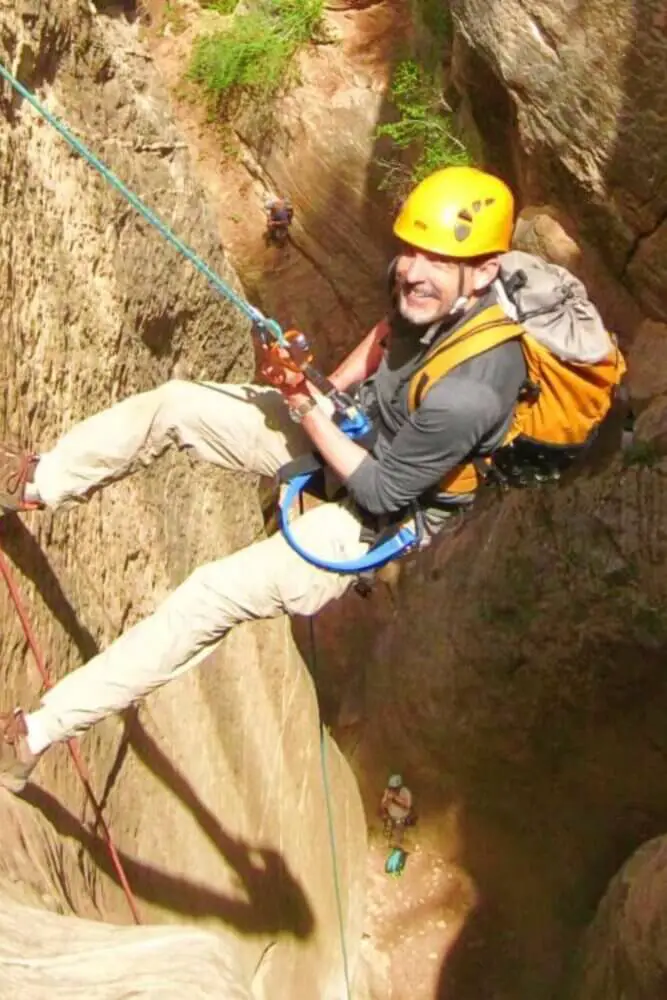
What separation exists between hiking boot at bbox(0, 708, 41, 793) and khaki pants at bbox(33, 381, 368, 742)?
72 millimetres

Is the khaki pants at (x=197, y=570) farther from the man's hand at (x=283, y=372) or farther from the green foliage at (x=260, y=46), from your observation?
the green foliage at (x=260, y=46)

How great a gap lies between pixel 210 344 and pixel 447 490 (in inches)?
86.6

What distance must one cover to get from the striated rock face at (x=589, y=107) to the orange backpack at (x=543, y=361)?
7.23ft

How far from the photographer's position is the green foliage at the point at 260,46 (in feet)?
26.8

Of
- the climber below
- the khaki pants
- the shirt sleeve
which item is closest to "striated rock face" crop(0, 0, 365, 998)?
the khaki pants

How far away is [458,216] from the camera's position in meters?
2.96

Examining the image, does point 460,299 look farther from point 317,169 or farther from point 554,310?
point 317,169

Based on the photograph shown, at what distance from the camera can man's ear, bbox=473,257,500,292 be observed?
3.05 metres

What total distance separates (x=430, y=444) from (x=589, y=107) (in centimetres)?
304

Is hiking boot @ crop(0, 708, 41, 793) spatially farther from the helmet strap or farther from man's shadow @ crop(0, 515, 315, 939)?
the helmet strap

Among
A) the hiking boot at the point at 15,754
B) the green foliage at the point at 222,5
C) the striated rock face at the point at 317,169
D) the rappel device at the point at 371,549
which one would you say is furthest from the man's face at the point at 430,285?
the green foliage at the point at 222,5

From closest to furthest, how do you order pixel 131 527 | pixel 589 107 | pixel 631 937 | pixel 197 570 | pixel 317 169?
pixel 197 570, pixel 131 527, pixel 589 107, pixel 631 937, pixel 317 169

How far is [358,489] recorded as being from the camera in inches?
120

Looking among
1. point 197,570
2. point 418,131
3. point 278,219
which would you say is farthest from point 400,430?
point 278,219
